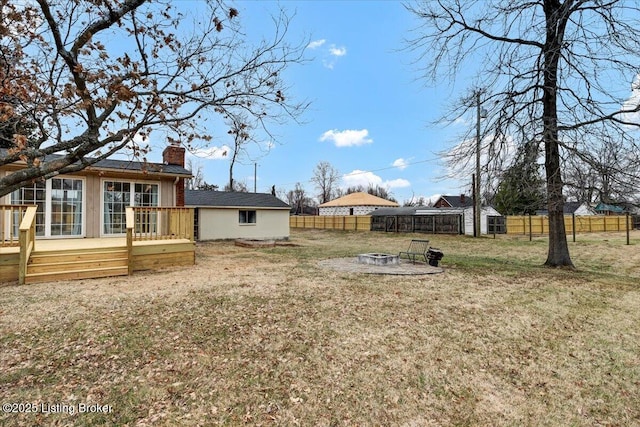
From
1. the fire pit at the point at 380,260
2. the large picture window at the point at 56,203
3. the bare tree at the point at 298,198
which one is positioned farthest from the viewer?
the bare tree at the point at 298,198

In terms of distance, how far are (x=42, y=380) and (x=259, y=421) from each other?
229 cm

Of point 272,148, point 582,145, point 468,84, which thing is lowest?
point 272,148

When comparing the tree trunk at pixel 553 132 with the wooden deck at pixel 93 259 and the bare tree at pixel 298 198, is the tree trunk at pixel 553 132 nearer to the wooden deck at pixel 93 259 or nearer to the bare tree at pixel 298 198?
the wooden deck at pixel 93 259

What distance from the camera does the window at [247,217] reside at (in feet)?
61.2

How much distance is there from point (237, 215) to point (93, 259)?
10.9 m

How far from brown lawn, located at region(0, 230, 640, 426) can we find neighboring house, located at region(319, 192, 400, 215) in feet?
137

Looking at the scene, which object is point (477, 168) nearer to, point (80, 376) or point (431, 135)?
point (431, 135)

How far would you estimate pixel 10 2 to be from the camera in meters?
3.82

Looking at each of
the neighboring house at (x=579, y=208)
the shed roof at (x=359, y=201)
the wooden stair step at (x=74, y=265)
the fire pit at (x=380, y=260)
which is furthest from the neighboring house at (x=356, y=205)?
the wooden stair step at (x=74, y=265)

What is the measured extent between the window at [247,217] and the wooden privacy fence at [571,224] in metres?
19.1

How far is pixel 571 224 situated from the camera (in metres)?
26.9

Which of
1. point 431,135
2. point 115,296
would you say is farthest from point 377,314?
point 431,135

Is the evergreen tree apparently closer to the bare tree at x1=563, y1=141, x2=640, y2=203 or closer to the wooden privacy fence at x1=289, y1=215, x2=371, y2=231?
the bare tree at x1=563, y1=141, x2=640, y2=203

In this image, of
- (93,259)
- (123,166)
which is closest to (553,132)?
(93,259)
